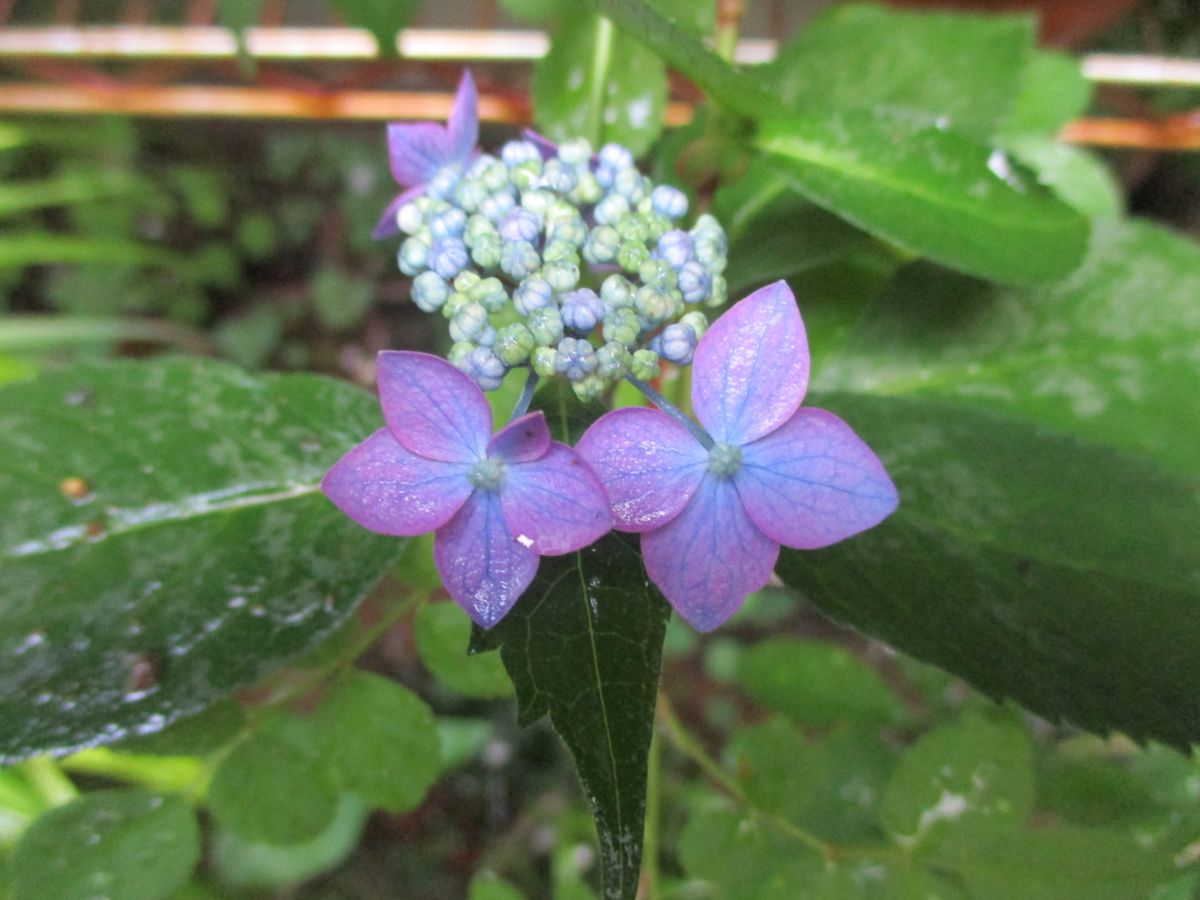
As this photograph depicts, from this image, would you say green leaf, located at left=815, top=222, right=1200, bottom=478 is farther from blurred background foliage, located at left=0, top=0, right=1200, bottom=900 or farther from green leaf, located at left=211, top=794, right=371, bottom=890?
green leaf, located at left=211, top=794, right=371, bottom=890

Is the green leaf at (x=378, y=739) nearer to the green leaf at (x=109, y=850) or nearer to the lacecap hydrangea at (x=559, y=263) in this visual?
the green leaf at (x=109, y=850)

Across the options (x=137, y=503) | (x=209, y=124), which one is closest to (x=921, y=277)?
(x=137, y=503)

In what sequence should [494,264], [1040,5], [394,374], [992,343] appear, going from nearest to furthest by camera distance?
[394,374] < [494,264] < [992,343] < [1040,5]

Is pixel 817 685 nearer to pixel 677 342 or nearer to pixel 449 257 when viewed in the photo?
pixel 677 342

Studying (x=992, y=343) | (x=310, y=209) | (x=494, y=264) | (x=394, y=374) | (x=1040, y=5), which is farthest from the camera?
(x=310, y=209)

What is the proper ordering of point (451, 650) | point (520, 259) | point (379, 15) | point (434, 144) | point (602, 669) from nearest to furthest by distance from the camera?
point (602, 669)
point (520, 259)
point (434, 144)
point (451, 650)
point (379, 15)

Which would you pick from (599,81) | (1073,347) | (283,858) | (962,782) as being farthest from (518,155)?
(283,858)

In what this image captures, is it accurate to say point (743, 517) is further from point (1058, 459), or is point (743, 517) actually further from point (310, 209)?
point (310, 209)
